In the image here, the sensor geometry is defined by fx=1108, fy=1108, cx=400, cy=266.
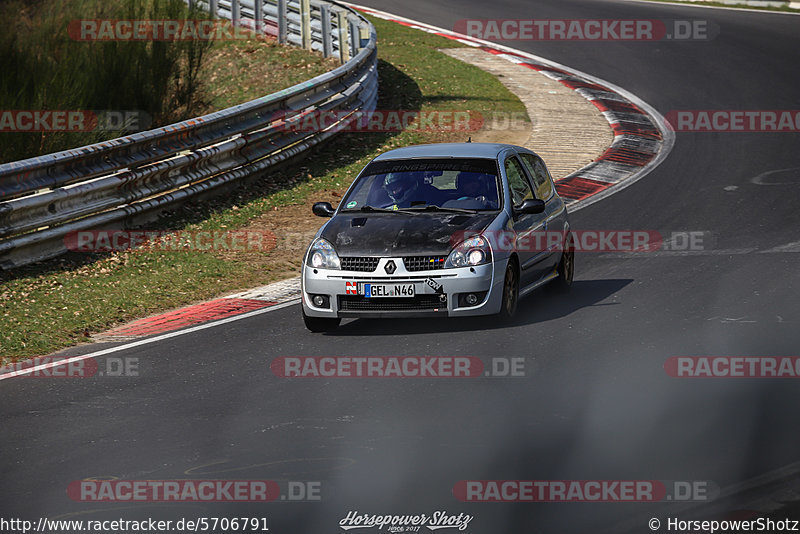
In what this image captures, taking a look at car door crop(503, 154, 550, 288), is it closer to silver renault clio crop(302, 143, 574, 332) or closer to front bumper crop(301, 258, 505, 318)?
silver renault clio crop(302, 143, 574, 332)

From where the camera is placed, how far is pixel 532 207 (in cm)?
1020

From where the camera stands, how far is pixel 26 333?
10305 millimetres

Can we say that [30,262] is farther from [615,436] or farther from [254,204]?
[615,436]

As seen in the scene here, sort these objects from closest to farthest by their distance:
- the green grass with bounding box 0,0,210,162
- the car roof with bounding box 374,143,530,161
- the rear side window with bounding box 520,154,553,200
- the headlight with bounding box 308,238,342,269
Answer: the headlight with bounding box 308,238,342,269, the car roof with bounding box 374,143,530,161, the rear side window with bounding box 520,154,553,200, the green grass with bounding box 0,0,210,162

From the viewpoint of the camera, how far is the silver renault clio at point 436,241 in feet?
31.0

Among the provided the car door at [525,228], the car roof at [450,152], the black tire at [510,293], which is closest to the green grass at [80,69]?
the car roof at [450,152]

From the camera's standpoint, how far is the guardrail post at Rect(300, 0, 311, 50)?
84.1ft

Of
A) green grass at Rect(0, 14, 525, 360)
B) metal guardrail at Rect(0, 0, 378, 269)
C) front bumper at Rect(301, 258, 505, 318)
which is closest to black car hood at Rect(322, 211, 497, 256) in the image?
front bumper at Rect(301, 258, 505, 318)

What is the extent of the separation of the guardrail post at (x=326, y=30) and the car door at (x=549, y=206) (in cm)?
1391

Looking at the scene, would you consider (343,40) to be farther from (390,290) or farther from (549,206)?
(390,290)

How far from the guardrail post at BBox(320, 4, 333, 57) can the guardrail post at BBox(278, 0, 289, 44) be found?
1.54 metres

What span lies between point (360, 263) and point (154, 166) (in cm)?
545

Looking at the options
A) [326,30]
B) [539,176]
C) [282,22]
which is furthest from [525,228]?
[282,22]

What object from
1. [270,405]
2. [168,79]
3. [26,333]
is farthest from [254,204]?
[270,405]
